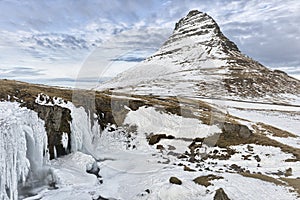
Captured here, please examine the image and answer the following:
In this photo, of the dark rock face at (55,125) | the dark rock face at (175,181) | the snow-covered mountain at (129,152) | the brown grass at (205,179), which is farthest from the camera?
the dark rock face at (55,125)

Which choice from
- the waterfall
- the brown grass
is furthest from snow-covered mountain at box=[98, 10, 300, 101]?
the waterfall

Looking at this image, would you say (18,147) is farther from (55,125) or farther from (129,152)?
(129,152)

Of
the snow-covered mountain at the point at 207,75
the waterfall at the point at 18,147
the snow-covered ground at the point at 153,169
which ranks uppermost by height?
the snow-covered mountain at the point at 207,75

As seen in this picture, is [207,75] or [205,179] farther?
[207,75]

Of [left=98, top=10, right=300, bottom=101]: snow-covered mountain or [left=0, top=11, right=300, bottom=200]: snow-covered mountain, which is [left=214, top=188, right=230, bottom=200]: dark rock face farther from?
[left=98, top=10, right=300, bottom=101]: snow-covered mountain

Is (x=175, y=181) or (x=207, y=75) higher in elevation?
(x=207, y=75)

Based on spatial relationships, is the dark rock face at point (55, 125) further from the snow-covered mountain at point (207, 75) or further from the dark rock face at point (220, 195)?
the snow-covered mountain at point (207, 75)

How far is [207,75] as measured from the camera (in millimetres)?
134375

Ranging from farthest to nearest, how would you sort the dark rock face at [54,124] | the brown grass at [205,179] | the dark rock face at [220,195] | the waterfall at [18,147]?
1. the dark rock face at [54,124]
2. the brown grass at [205,179]
3. the dark rock face at [220,195]
4. the waterfall at [18,147]

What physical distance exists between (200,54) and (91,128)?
150 m

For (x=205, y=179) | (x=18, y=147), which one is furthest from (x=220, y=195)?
(x=18, y=147)

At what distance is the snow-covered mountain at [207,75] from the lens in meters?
110

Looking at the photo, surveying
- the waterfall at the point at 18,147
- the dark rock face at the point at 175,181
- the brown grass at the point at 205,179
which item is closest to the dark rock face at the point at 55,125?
the waterfall at the point at 18,147

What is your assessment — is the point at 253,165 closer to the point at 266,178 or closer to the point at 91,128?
the point at 266,178
